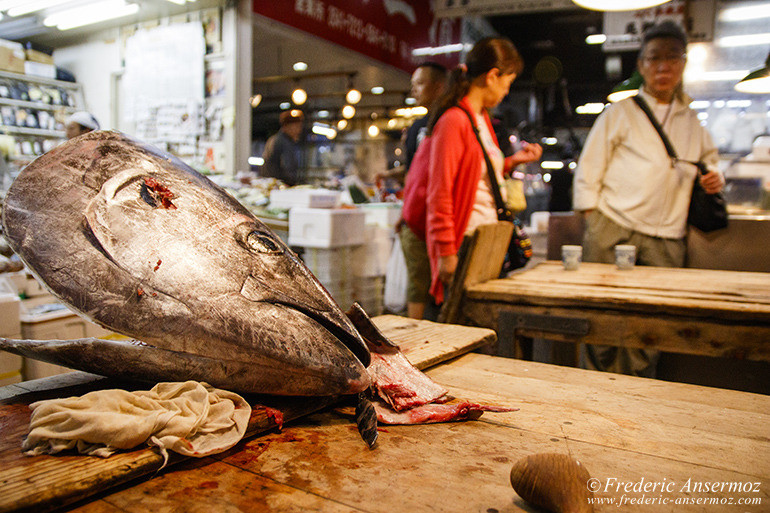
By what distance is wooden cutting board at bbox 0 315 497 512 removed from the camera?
33.4 inches

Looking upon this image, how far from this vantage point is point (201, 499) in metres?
0.91

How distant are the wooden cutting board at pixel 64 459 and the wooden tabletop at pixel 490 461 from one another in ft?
0.12

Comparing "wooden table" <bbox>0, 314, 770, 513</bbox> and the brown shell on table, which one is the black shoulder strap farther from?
the brown shell on table

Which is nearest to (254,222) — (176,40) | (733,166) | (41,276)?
(41,276)

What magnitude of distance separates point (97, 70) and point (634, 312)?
9.19m

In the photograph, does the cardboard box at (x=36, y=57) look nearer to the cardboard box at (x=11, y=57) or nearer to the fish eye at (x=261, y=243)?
the cardboard box at (x=11, y=57)

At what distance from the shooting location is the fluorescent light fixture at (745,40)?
33.1 ft

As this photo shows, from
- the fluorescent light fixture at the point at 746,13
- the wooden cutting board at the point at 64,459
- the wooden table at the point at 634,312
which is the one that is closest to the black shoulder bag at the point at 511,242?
the wooden table at the point at 634,312

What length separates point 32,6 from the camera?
302 inches

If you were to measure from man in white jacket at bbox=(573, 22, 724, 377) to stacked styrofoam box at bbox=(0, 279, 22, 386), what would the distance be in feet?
11.3

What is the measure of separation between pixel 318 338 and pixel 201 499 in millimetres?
407

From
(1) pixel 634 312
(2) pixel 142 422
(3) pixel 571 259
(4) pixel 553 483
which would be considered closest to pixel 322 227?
(3) pixel 571 259

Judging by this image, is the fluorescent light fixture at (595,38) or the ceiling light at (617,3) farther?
the fluorescent light fixture at (595,38)

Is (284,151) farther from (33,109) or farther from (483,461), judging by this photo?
(483,461)
